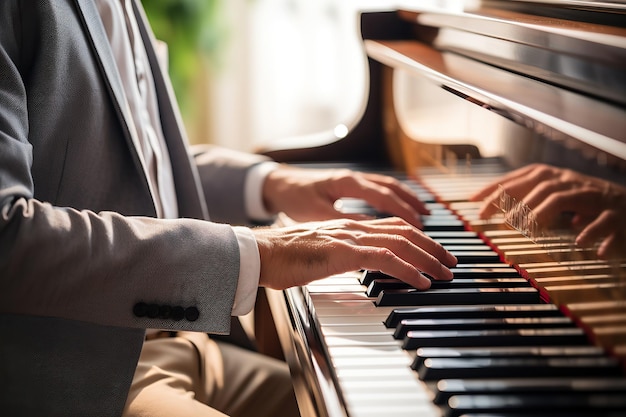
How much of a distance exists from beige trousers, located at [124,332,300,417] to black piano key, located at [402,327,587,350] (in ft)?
1.41

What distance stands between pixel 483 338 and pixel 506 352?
1.4 inches

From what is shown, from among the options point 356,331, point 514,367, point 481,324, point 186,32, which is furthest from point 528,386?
point 186,32

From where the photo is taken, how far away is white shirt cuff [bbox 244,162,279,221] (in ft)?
5.65

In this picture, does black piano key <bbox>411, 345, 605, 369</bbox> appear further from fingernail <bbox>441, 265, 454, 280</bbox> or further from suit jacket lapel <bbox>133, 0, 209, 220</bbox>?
suit jacket lapel <bbox>133, 0, 209, 220</bbox>

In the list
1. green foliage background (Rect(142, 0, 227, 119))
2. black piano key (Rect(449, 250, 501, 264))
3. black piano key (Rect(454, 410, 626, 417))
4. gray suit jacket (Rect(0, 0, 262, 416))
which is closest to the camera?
black piano key (Rect(454, 410, 626, 417))

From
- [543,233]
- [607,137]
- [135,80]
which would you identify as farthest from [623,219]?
[135,80]

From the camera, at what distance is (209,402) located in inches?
54.9

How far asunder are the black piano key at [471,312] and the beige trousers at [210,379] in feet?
1.24

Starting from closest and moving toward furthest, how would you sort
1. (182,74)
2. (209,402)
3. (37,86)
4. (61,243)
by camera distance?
1. (61,243)
2. (37,86)
3. (209,402)
4. (182,74)

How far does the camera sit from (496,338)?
3.04 ft

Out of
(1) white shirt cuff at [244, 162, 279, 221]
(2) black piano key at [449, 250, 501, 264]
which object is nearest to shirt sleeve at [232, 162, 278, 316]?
(2) black piano key at [449, 250, 501, 264]

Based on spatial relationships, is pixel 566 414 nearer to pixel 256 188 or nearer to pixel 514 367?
pixel 514 367

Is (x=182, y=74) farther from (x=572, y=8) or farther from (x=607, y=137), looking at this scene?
(x=607, y=137)

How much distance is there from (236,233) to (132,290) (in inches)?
6.0
